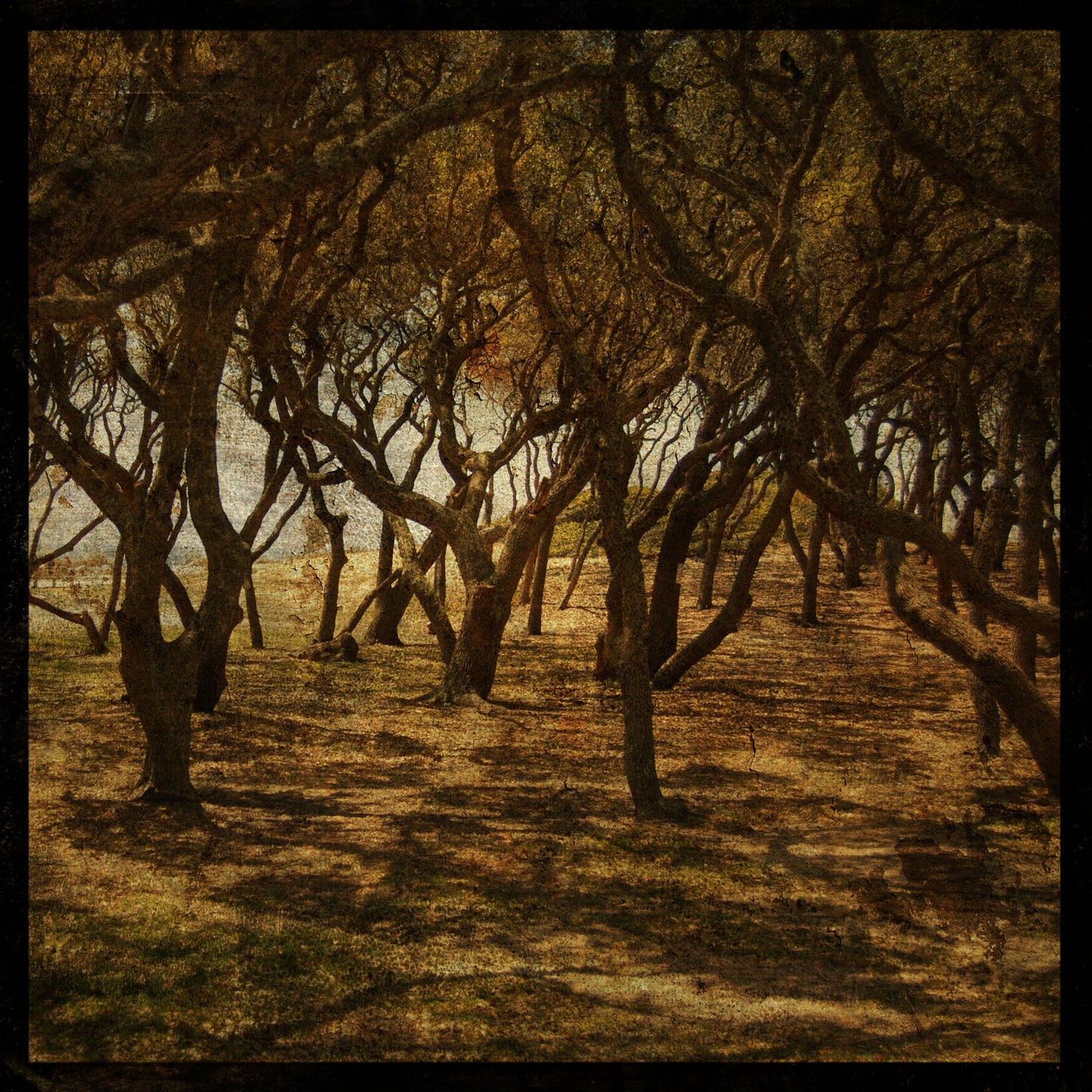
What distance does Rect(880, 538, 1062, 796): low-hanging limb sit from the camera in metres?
6.38

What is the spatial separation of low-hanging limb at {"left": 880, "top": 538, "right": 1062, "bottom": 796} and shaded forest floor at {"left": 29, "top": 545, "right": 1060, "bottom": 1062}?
568 mm

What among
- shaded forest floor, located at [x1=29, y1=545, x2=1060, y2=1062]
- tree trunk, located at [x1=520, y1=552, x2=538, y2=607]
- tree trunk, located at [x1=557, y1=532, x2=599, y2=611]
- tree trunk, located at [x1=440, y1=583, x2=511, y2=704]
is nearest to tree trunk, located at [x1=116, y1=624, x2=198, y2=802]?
shaded forest floor, located at [x1=29, y1=545, x2=1060, y2=1062]

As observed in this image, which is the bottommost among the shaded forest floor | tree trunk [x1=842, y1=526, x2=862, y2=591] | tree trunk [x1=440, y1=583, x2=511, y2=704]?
the shaded forest floor

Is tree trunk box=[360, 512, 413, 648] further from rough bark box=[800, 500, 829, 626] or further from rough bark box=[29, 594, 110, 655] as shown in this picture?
rough bark box=[800, 500, 829, 626]

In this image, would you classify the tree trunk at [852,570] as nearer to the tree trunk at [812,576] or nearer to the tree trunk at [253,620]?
the tree trunk at [812,576]

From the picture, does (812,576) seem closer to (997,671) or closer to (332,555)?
(332,555)

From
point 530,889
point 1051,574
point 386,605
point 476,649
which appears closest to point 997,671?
point 530,889

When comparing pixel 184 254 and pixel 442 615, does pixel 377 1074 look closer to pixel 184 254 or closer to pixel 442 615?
pixel 184 254

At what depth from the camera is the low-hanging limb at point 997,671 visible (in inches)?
251

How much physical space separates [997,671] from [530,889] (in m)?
3.18

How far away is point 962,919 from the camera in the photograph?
5.33 meters

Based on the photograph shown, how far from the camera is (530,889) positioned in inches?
222

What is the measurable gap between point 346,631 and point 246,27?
9453 millimetres
